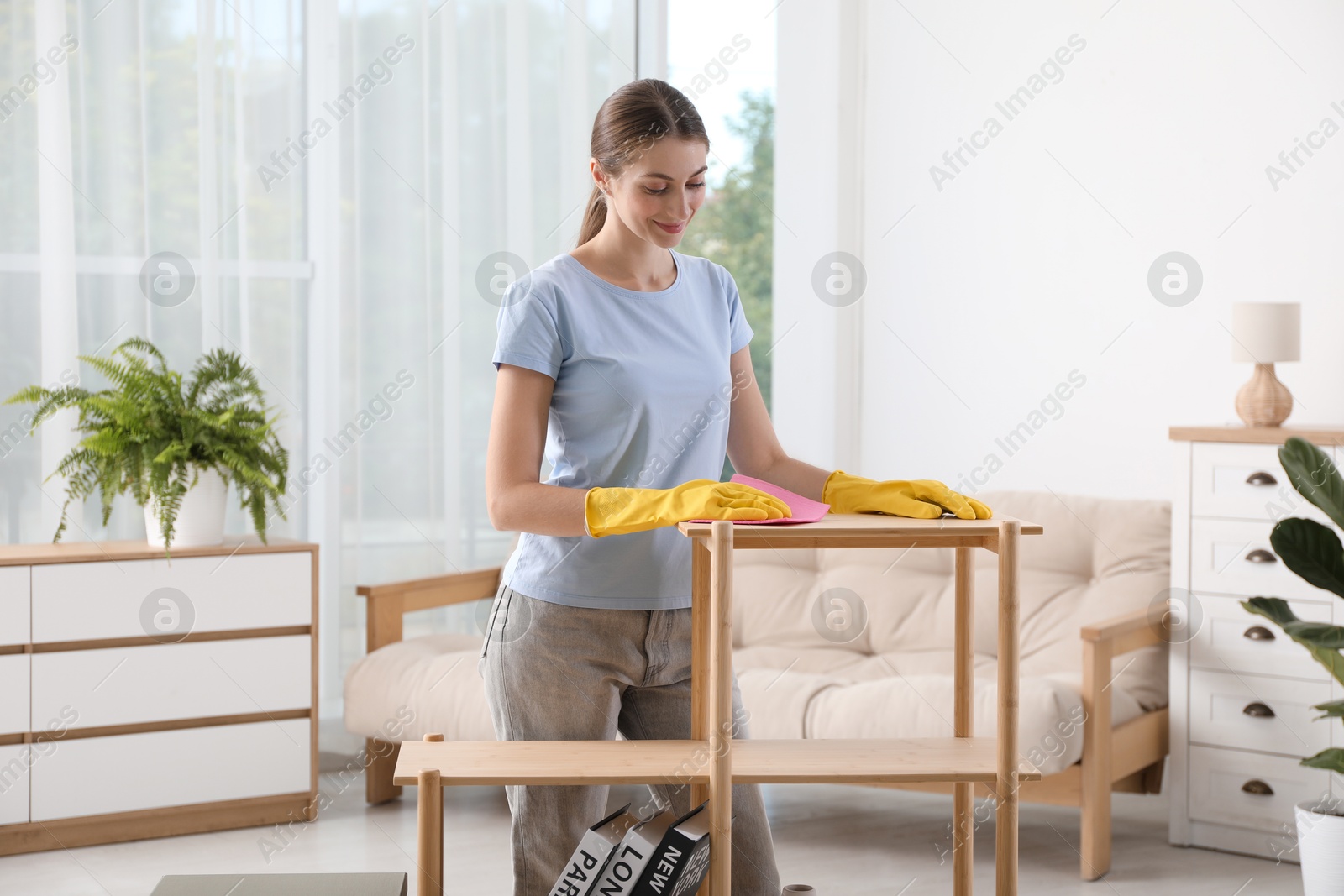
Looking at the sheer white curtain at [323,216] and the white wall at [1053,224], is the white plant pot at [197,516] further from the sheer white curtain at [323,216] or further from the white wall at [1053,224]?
the white wall at [1053,224]

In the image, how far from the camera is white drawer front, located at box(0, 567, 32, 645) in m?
3.06

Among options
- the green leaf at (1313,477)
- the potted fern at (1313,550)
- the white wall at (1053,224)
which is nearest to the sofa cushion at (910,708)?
the potted fern at (1313,550)

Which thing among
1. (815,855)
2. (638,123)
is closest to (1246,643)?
(815,855)

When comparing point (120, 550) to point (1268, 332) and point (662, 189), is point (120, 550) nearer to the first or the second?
point (662, 189)

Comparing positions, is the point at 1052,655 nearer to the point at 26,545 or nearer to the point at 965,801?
the point at 965,801

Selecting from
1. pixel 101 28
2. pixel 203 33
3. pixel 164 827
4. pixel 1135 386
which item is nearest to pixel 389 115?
pixel 203 33

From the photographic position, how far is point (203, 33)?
11.7 feet

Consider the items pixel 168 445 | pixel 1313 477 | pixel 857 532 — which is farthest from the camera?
pixel 168 445

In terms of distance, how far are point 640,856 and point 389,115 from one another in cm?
290

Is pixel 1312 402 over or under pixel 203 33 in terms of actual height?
under

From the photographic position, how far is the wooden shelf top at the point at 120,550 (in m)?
3.10

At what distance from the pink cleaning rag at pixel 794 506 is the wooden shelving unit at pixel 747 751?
0.01 meters

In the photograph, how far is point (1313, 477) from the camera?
2359mm

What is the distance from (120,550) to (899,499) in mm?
2328
